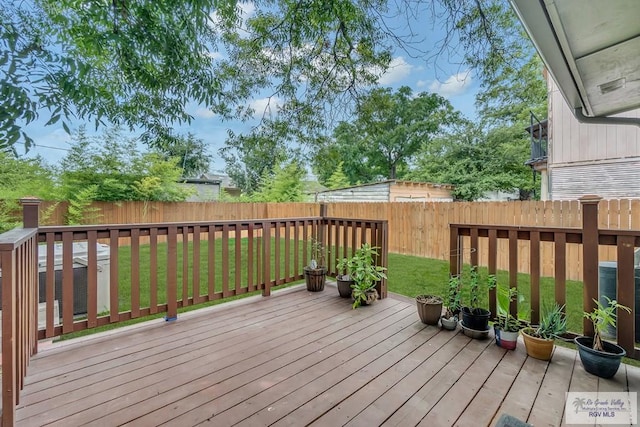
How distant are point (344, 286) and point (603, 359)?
2.15 meters

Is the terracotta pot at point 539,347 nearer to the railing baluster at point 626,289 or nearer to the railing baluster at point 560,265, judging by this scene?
the railing baluster at point 560,265

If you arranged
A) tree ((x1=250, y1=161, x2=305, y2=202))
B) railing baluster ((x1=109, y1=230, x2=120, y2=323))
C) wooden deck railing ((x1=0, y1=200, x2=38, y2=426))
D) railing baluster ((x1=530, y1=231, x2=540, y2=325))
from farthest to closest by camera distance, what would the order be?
tree ((x1=250, y1=161, x2=305, y2=202)) < railing baluster ((x1=109, y1=230, x2=120, y2=323)) < railing baluster ((x1=530, y1=231, x2=540, y2=325)) < wooden deck railing ((x1=0, y1=200, x2=38, y2=426))

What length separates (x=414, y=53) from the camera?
3.22 meters

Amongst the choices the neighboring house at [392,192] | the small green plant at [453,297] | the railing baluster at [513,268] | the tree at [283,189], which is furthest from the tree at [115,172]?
the railing baluster at [513,268]

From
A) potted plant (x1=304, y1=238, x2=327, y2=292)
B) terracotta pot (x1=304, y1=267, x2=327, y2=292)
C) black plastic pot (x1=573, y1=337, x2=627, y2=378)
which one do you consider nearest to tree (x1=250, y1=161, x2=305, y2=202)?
potted plant (x1=304, y1=238, x2=327, y2=292)

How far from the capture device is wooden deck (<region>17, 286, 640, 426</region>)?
1518 mm

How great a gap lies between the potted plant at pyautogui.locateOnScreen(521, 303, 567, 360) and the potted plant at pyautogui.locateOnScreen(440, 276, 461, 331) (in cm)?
52

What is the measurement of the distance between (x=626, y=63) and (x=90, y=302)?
13.0 ft

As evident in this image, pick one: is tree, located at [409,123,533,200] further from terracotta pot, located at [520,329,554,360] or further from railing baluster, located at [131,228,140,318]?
railing baluster, located at [131,228,140,318]

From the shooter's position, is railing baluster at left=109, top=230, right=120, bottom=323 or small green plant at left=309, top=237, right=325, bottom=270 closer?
railing baluster at left=109, top=230, right=120, bottom=323

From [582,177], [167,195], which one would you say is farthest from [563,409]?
[167,195]

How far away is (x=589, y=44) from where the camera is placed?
153 cm

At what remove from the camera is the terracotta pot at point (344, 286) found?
11.0 ft

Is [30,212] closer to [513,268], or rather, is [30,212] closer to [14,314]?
[14,314]
